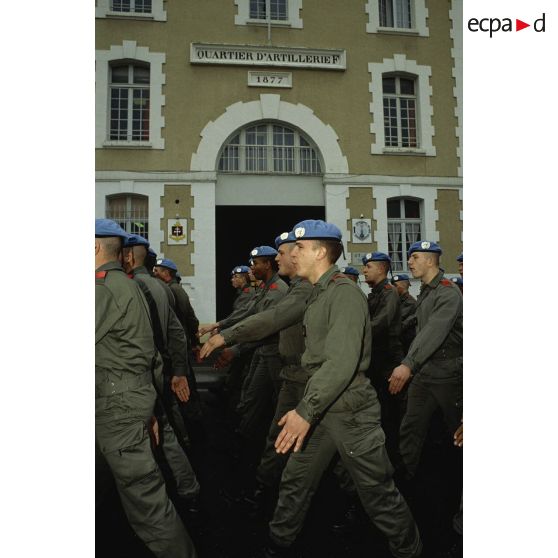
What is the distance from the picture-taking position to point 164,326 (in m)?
4.19

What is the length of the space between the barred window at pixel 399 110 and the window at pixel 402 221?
1.35 metres

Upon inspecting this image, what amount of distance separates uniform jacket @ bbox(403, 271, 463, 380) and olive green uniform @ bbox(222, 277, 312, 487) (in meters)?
0.88

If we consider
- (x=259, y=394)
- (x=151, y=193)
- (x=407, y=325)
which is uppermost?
(x=151, y=193)

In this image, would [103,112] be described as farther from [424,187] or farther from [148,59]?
[424,187]

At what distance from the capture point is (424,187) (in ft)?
34.8

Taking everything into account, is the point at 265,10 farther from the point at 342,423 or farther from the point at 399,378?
the point at 342,423

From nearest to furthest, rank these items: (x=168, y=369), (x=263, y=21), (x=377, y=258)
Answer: (x=168, y=369)
(x=377, y=258)
(x=263, y=21)

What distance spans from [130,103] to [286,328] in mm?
7959

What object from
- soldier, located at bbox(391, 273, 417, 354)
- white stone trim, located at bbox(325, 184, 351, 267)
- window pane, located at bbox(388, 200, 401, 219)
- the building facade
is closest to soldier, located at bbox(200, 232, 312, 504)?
soldier, located at bbox(391, 273, 417, 354)

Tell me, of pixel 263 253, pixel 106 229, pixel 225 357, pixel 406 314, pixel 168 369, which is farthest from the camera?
pixel 406 314

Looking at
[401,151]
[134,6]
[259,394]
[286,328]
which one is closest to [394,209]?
[401,151]
